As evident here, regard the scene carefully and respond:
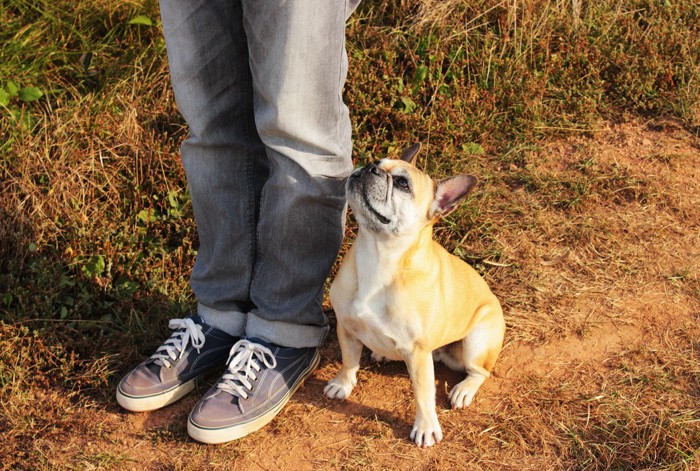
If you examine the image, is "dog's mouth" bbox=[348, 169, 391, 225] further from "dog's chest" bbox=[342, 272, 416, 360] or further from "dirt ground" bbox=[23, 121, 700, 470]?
"dirt ground" bbox=[23, 121, 700, 470]

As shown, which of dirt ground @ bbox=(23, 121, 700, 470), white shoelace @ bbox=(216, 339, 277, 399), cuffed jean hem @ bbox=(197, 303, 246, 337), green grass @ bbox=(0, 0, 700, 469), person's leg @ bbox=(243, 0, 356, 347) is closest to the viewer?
person's leg @ bbox=(243, 0, 356, 347)

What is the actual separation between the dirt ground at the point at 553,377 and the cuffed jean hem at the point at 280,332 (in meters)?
0.26

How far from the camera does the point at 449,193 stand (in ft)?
10.2

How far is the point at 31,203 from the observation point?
14.6 ft

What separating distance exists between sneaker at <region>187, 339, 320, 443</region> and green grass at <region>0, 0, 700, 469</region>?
1.31 ft

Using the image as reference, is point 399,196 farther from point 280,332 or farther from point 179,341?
point 179,341

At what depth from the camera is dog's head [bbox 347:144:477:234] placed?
118 inches

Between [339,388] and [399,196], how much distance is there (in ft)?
3.42

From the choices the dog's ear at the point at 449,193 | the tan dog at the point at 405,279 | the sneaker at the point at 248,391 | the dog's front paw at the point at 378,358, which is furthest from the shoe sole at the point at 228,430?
the dog's ear at the point at 449,193

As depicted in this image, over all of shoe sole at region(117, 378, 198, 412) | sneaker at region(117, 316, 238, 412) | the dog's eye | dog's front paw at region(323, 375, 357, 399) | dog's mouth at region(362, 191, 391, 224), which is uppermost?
the dog's eye

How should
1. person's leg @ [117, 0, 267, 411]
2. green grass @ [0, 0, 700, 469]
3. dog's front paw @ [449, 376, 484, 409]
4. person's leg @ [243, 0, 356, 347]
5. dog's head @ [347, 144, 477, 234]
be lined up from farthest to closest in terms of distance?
green grass @ [0, 0, 700, 469], dog's front paw @ [449, 376, 484, 409], person's leg @ [117, 0, 267, 411], dog's head @ [347, 144, 477, 234], person's leg @ [243, 0, 356, 347]

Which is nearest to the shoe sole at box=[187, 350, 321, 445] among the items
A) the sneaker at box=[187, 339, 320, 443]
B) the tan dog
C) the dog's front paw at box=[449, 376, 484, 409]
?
the sneaker at box=[187, 339, 320, 443]

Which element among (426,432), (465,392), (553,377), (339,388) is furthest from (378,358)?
(553,377)

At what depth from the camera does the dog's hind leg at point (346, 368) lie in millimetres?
3457
